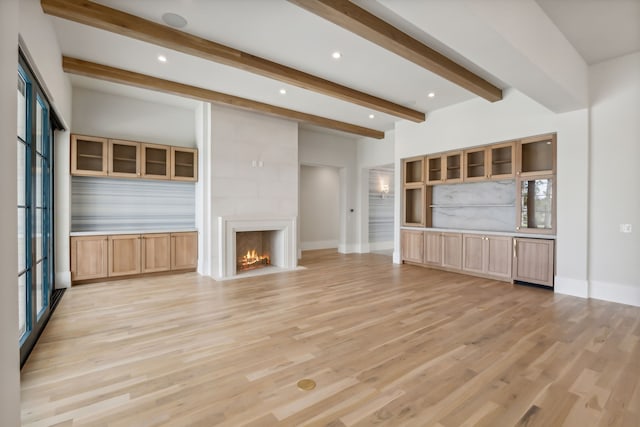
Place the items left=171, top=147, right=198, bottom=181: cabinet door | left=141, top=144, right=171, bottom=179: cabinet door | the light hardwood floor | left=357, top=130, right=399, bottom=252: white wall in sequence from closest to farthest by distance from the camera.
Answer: the light hardwood floor → left=141, top=144, right=171, bottom=179: cabinet door → left=171, top=147, right=198, bottom=181: cabinet door → left=357, top=130, right=399, bottom=252: white wall

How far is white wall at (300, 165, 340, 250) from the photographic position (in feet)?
29.9

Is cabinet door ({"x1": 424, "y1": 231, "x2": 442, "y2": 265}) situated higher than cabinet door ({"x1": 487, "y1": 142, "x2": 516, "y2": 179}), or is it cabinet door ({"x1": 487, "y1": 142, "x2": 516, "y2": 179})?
cabinet door ({"x1": 487, "y1": 142, "x2": 516, "y2": 179})

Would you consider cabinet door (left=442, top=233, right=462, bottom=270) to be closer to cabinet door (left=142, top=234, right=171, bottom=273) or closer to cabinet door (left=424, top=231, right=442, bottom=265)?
cabinet door (left=424, top=231, right=442, bottom=265)

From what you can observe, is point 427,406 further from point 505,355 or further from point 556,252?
point 556,252

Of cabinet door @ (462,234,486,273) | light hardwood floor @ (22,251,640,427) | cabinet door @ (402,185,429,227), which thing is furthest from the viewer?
cabinet door @ (402,185,429,227)

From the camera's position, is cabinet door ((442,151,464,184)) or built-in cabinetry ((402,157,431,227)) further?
built-in cabinetry ((402,157,431,227))

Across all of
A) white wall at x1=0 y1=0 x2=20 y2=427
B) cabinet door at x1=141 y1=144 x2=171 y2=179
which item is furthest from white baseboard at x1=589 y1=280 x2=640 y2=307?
cabinet door at x1=141 y1=144 x2=171 y2=179

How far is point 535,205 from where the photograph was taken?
497 centimetres

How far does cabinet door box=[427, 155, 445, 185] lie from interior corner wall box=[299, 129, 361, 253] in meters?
2.73

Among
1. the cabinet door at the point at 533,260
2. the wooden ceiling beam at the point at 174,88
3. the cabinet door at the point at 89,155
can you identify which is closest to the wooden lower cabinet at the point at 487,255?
the cabinet door at the point at 533,260

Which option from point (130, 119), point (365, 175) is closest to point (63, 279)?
point (130, 119)

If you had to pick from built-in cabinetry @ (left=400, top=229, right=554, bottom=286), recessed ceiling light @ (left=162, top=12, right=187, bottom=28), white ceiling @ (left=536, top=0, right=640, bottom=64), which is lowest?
built-in cabinetry @ (left=400, top=229, right=554, bottom=286)

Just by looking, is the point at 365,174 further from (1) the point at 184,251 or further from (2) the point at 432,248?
(1) the point at 184,251

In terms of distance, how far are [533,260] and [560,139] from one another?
6.08 ft
